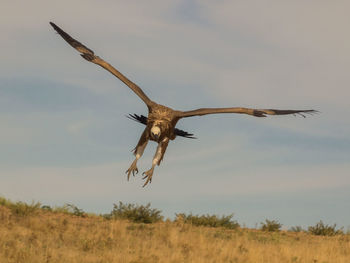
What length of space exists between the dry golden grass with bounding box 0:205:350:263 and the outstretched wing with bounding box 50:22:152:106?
148 inches

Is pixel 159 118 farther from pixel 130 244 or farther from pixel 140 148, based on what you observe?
pixel 130 244

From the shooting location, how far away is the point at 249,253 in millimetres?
13797

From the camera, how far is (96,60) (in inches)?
587

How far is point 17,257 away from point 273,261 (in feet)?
19.3

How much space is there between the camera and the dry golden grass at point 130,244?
1244 cm

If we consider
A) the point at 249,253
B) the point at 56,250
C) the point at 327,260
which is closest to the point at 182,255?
the point at 249,253

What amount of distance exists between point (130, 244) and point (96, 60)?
495 cm

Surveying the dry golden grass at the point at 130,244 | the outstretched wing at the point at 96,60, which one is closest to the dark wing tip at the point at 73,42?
the outstretched wing at the point at 96,60

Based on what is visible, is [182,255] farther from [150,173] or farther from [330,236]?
[330,236]

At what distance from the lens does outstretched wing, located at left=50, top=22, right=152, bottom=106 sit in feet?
45.7

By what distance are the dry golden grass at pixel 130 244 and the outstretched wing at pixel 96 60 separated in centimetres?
376

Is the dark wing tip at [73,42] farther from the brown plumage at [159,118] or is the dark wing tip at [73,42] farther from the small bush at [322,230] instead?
the small bush at [322,230]

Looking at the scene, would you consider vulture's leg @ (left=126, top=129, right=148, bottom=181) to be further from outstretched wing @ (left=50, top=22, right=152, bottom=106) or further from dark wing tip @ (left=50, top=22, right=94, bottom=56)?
dark wing tip @ (left=50, top=22, right=94, bottom=56)

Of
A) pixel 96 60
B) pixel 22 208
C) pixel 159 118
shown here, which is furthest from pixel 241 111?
pixel 22 208
